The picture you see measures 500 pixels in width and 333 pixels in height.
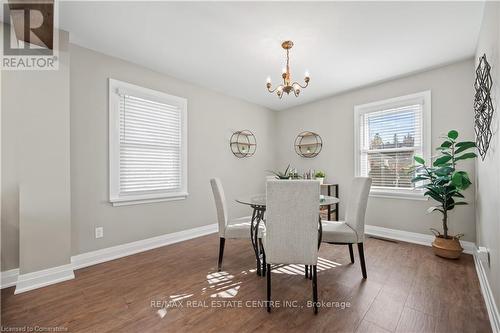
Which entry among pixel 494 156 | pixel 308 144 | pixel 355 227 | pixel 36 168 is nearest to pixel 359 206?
pixel 355 227

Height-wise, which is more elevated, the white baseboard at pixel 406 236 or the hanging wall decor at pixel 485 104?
the hanging wall decor at pixel 485 104

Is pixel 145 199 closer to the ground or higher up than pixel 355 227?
higher up

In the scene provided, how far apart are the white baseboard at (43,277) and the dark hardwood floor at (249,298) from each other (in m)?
0.08

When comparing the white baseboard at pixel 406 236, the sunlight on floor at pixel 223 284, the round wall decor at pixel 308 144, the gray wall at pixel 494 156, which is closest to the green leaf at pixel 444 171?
the gray wall at pixel 494 156

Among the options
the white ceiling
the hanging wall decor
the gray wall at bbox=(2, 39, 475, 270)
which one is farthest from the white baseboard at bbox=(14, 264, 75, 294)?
the hanging wall decor

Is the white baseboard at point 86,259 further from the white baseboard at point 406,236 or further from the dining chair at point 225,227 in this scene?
the white baseboard at point 406,236

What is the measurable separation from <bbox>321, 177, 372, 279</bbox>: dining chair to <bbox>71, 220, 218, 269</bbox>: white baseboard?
2198 mm

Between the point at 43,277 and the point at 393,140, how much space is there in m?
4.81

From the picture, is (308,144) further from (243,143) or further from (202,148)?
(202,148)

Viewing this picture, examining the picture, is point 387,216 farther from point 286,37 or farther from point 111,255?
point 111,255

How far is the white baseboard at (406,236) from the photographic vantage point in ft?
9.57

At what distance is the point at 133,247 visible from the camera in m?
3.03

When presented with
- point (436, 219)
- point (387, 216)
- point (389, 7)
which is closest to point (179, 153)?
point (389, 7)

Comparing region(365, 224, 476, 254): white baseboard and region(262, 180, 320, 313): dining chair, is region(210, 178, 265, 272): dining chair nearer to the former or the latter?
region(262, 180, 320, 313): dining chair
